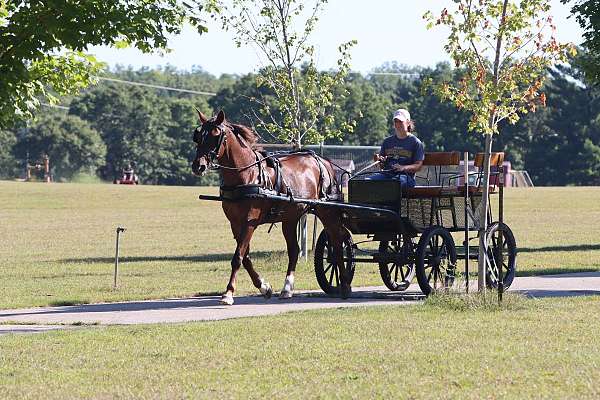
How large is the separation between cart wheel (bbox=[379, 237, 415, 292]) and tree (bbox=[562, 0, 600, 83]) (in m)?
10.5

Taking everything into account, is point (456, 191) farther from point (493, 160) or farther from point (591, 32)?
point (591, 32)

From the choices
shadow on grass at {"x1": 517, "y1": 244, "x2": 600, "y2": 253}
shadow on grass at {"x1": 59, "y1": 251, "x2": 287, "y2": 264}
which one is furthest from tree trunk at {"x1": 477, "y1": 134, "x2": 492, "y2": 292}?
shadow on grass at {"x1": 517, "y1": 244, "x2": 600, "y2": 253}

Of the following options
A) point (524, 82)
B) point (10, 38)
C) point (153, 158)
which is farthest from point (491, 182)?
point (153, 158)

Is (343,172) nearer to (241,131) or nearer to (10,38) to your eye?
(241,131)

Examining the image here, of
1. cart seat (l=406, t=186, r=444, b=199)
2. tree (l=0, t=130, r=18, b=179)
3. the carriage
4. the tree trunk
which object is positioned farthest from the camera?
Answer: tree (l=0, t=130, r=18, b=179)

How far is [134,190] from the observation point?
7862cm

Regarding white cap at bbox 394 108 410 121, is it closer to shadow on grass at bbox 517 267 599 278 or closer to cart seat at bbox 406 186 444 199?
cart seat at bbox 406 186 444 199

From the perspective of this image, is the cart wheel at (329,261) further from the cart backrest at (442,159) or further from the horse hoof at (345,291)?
the cart backrest at (442,159)

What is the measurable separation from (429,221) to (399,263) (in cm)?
71

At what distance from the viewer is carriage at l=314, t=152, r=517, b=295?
16953 mm

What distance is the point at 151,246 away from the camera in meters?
34.2

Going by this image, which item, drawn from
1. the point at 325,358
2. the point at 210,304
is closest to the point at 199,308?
the point at 210,304

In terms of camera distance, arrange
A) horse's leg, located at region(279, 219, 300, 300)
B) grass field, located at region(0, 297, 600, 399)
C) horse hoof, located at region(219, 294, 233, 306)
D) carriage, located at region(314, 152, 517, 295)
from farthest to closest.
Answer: horse's leg, located at region(279, 219, 300, 300) → carriage, located at region(314, 152, 517, 295) → horse hoof, located at region(219, 294, 233, 306) → grass field, located at region(0, 297, 600, 399)

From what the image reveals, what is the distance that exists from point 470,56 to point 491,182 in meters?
3.22
